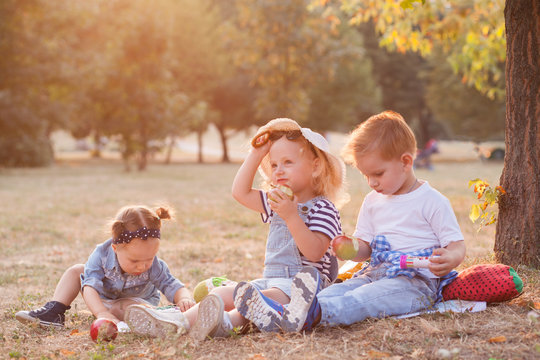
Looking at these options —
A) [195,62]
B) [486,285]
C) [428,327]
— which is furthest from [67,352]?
[195,62]

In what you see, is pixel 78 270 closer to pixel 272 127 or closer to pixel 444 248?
pixel 272 127

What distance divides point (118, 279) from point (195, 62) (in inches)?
1126

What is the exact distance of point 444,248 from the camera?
3.46 m

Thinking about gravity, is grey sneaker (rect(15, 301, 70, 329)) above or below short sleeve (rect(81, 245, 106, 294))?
below

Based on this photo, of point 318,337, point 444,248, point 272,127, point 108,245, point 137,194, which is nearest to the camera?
point 318,337

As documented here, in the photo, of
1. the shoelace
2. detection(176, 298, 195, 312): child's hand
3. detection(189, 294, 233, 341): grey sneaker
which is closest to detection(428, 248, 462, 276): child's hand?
detection(189, 294, 233, 341): grey sneaker

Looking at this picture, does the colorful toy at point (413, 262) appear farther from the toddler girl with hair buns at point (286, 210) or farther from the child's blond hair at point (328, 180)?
the child's blond hair at point (328, 180)

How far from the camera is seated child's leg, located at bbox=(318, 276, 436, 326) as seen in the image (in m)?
3.32

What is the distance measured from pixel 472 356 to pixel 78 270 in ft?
9.17

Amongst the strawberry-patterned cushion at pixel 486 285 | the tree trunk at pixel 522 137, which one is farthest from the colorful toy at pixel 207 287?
the tree trunk at pixel 522 137

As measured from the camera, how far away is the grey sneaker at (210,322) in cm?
321

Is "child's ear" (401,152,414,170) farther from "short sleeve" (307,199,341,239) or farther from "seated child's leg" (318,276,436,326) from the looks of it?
"seated child's leg" (318,276,436,326)

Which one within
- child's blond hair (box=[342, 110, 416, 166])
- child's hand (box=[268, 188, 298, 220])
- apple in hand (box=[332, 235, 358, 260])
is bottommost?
apple in hand (box=[332, 235, 358, 260])

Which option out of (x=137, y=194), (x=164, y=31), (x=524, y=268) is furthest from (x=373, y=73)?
(x=524, y=268)
